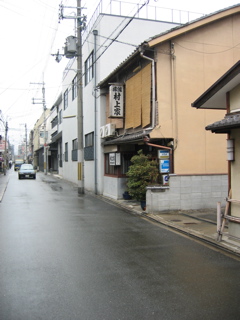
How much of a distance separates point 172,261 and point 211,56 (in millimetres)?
9685

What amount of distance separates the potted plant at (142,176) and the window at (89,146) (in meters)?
8.03

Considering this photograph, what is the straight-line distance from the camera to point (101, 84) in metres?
17.2

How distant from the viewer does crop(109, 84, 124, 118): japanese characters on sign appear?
15.4 metres

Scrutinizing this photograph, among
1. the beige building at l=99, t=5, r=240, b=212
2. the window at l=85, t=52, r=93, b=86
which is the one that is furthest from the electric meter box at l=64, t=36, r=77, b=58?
the beige building at l=99, t=5, r=240, b=212

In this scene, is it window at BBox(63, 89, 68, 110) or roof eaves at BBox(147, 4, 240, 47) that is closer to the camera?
roof eaves at BBox(147, 4, 240, 47)

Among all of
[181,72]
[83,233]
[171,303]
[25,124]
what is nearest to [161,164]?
[181,72]

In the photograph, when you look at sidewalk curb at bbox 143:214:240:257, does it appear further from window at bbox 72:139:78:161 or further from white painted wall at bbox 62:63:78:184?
white painted wall at bbox 62:63:78:184

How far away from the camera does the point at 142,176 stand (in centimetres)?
1197

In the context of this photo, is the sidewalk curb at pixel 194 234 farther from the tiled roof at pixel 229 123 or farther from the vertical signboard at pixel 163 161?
the tiled roof at pixel 229 123

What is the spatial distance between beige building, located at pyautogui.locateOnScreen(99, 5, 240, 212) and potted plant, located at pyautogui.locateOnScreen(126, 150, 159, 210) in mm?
432

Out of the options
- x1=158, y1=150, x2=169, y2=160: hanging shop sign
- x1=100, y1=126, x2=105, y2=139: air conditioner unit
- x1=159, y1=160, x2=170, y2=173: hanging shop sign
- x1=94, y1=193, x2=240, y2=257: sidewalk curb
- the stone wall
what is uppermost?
x1=100, y1=126, x2=105, y2=139: air conditioner unit

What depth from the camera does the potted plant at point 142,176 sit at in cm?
1193

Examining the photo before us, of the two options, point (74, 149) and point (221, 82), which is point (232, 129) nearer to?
point (221, 82)

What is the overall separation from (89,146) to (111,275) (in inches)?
625
